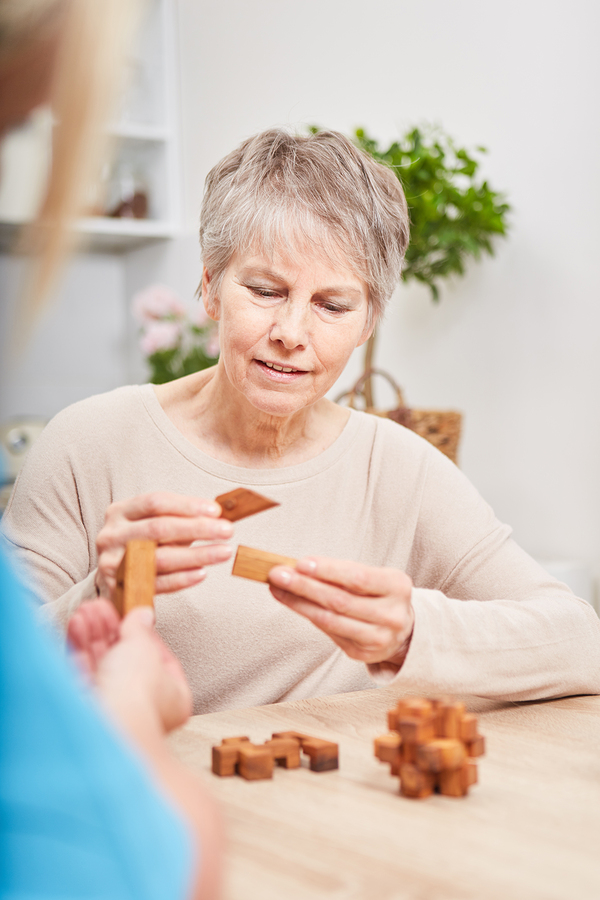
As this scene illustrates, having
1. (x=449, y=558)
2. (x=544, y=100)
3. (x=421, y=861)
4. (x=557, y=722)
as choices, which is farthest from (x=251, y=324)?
(x=544, y=100)

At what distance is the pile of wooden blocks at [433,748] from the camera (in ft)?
2.41

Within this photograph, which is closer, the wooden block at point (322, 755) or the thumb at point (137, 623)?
the thumb at point (137, 623)

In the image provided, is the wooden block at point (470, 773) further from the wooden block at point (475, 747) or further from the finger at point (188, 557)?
the finger at point (188, 557)

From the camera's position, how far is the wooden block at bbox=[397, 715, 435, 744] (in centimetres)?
74

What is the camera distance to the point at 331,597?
90 cm

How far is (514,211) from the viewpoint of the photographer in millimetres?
2543

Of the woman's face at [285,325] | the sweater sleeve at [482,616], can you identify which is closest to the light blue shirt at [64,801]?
the sweater sleeve at [482,616]

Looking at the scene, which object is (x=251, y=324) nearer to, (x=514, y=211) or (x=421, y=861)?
(x=421, y=861)

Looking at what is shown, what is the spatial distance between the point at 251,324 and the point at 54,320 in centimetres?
301

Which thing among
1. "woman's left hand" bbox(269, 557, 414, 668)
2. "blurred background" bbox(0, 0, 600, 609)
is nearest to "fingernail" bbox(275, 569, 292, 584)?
"woman's left hand" bbox(269, 557, 414, 668)

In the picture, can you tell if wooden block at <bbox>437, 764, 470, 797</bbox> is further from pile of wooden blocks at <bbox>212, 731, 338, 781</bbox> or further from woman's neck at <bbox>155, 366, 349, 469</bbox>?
woman's neck at <bbox>155, 366, 349, 469</bbox>

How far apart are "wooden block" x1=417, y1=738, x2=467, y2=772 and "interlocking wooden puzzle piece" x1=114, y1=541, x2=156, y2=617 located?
0.94 feet

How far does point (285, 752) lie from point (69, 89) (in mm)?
591

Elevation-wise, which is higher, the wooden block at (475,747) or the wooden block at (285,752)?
the wooden block at (475,747)
